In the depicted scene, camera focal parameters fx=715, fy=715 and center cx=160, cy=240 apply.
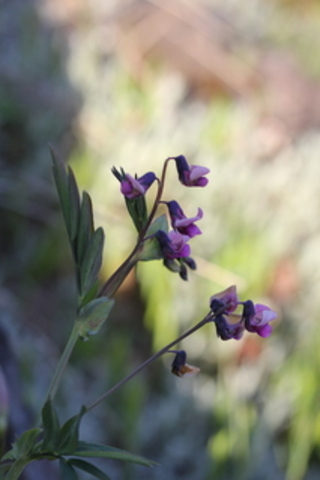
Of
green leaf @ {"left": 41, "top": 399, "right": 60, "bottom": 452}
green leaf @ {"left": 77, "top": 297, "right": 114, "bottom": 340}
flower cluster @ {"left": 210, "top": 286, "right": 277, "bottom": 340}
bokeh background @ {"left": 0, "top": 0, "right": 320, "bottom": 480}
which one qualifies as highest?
bokeh background @ {"left": 0, "top": 0, "right": 320, "bottom": 480}

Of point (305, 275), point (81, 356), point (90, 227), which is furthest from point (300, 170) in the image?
point (90, 227)

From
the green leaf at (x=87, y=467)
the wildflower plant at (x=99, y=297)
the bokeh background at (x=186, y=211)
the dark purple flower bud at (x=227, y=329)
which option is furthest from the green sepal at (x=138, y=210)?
the bokeh background at (x=186, y=211)

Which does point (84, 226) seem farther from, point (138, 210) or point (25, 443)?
point (25, 443)

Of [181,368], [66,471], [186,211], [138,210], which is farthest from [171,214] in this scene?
[186,211]

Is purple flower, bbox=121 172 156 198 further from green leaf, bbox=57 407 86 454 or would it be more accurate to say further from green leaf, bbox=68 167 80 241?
green leaf, bbox=57 407 86 454

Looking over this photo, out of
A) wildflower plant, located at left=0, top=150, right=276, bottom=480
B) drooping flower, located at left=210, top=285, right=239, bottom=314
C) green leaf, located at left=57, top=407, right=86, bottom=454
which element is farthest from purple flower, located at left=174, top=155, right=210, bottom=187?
green leaf, located at left=57, top=407, right=86, bottom=454
